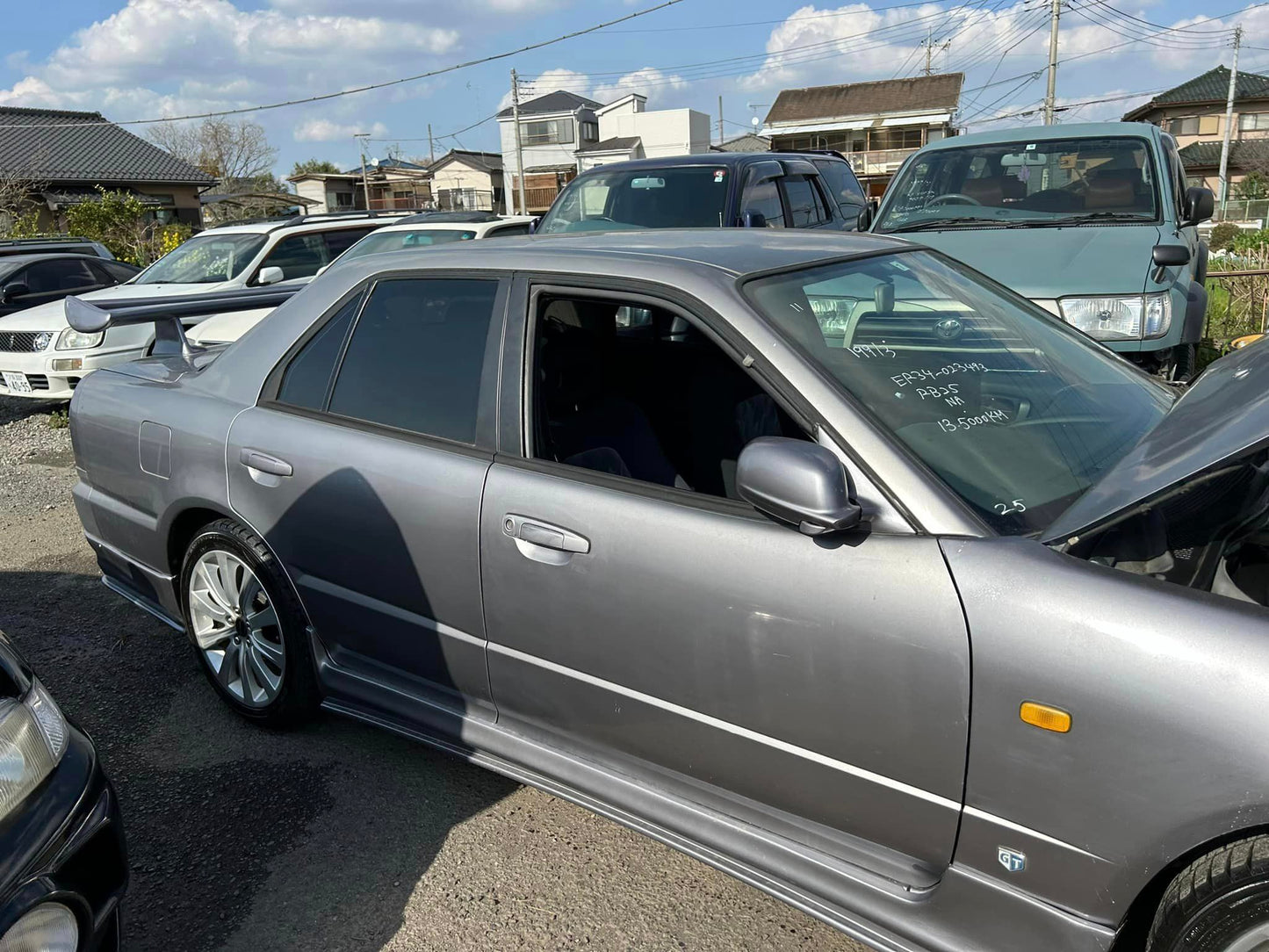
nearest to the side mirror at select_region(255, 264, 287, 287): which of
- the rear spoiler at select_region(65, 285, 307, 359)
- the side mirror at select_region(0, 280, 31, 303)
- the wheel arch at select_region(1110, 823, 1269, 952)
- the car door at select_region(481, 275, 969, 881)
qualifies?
Result: the side mirror at select_region(0, 280, 31, 303)

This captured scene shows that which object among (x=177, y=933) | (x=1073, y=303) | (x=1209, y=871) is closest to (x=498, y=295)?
(x=177, y=933)

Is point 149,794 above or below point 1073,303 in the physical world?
below

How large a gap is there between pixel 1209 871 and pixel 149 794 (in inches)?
114

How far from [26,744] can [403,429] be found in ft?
3.94

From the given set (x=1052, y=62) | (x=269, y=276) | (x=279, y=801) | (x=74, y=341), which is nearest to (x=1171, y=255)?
(x=279, y=801)

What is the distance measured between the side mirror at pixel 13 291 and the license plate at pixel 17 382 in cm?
222

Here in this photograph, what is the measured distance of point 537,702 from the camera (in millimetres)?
2535

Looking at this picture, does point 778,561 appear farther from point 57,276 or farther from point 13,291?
point 57,276

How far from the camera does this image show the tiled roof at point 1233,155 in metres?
46.6

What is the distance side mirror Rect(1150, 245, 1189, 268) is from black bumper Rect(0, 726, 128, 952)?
538 centimetres

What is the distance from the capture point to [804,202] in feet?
26.1

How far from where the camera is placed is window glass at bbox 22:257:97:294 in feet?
35.9

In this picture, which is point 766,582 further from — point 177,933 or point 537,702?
point 177,933

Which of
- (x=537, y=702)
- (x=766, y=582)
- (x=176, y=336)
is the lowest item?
(x=537, y=702)
